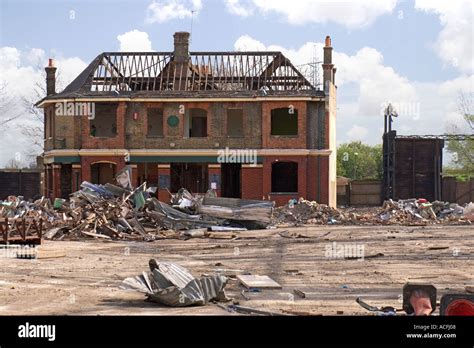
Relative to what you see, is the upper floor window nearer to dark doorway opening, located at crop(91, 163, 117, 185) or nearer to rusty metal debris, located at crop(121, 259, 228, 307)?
dark doorway opening, located at crop(91, 163, 117, 185)

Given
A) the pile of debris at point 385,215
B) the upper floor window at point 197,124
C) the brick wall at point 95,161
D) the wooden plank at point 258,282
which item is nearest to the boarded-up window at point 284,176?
the upper floor window at point 197,124

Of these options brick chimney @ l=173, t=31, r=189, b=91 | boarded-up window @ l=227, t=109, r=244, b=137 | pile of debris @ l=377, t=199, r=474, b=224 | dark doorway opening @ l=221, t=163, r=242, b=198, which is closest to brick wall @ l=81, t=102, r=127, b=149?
brick chimney @ l=173, t=31, r=189, b=91

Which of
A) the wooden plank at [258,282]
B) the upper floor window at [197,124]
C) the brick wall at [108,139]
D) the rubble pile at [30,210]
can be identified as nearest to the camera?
the wooden plank at [258,282]

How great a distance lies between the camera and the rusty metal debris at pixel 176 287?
1108 centimetres

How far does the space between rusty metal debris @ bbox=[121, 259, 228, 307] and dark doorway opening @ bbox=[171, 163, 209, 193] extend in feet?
103

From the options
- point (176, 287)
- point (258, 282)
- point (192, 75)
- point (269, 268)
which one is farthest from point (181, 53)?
point (176, 287)

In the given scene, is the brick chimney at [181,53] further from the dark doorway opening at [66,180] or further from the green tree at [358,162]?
the green tree at [358,162]

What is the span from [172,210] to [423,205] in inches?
506

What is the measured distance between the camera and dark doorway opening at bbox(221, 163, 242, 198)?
44156 mm

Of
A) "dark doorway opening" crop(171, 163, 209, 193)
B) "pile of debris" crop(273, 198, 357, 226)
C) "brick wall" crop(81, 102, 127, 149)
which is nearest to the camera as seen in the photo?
"pile of debris" crop(273, 198, 357, 226)

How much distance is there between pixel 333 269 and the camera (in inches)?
675

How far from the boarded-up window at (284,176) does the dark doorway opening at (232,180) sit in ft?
6.78

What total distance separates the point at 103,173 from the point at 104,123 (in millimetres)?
3050
